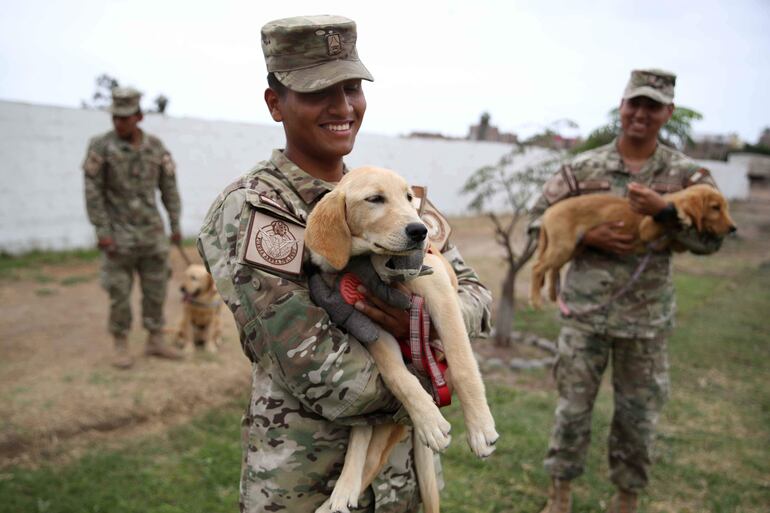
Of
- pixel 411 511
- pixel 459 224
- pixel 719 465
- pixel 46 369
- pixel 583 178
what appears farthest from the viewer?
pixel 459 224

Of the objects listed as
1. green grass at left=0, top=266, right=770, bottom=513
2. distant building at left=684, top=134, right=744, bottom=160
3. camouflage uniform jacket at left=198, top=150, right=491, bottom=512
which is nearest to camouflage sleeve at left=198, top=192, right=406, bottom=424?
camouflage uniform jacket at left=198, top=150, right=491, bottom=512

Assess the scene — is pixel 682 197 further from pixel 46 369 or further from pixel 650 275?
pixel 46 369

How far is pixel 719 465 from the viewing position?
488 cm

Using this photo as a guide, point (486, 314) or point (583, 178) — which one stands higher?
point (583, 178)

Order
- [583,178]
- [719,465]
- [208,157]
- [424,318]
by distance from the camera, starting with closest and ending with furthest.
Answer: [424,318], [583,178], [719,465], [208,157]

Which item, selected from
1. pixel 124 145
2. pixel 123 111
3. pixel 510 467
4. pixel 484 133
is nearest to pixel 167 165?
pixel 124 145

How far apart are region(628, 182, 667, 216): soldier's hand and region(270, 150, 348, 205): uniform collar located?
87.4 inches

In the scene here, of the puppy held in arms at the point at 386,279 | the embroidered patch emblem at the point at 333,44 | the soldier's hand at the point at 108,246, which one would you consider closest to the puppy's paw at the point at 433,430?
the puppy held in arms at the point at 386,279

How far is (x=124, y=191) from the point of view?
6113mm

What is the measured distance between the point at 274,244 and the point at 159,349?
5239mm

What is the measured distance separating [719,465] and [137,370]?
212 inches

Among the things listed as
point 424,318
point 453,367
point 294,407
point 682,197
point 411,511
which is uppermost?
point 682,197

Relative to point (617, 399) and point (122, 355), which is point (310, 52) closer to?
point (617, 399)

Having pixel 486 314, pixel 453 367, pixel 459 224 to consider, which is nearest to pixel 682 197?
pixel 486 314
